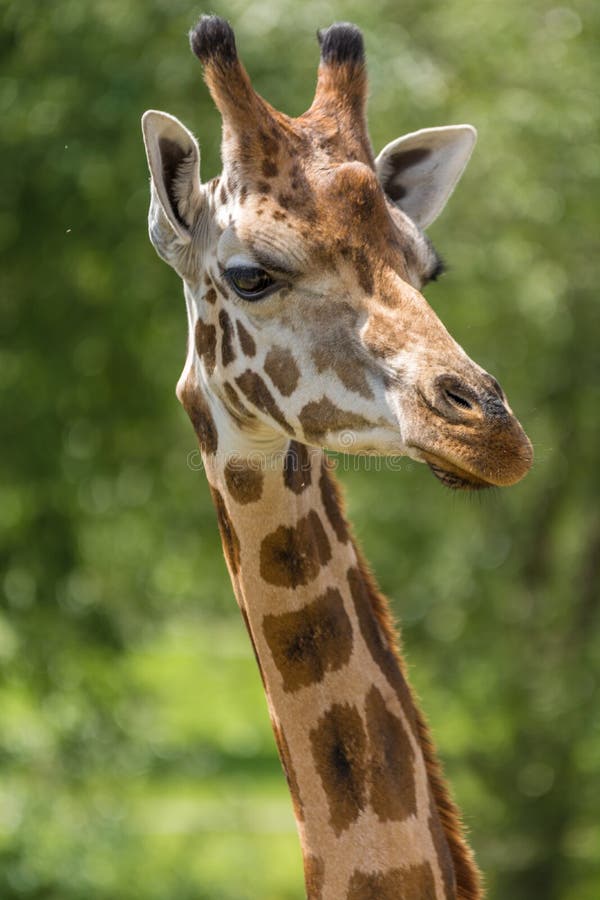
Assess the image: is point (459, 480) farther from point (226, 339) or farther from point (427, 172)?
point (427, 172)

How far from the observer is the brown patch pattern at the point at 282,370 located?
3570 millimetres

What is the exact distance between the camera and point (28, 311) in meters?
9.95

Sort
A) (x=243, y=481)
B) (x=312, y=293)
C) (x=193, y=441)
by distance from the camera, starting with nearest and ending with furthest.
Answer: (x=312, y=293), (x=243, y=481), (x=193, y=441)

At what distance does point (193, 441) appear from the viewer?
1147 cm

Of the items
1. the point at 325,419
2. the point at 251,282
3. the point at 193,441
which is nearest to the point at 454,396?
the point at 325,419

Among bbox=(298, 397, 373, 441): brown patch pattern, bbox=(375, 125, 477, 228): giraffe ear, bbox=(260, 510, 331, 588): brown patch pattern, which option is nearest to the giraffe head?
bbox=(298, 397, 373, 441): brown patch pattern

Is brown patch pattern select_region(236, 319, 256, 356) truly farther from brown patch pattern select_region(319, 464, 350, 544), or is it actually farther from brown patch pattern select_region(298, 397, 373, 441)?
brown patch pattern select_region(319, 464, 350, 544)

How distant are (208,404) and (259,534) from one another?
0.42m

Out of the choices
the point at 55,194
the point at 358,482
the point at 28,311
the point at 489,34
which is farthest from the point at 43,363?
the point at 489,34

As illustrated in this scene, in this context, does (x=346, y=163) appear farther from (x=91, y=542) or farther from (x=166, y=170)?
(x=91, y=542)

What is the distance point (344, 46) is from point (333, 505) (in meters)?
1.37

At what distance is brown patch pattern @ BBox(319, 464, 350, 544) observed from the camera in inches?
150

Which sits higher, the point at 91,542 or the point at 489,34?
the point at 489,34

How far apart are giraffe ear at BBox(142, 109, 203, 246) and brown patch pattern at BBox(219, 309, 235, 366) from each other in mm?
253
